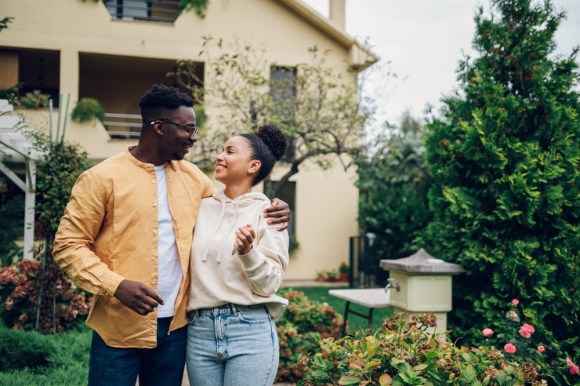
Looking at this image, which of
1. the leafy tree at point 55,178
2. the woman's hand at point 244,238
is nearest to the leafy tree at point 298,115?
the leafy tree at point 55,178

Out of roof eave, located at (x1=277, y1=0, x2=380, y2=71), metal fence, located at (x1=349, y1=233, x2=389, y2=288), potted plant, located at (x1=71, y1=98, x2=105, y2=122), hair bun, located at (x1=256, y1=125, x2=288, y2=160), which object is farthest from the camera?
roof eave, located at (x1=277, y1=0, x2=380, y2=71)

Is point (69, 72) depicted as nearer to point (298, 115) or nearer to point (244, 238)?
point (298, 115)

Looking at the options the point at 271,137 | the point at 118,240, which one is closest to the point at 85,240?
the point at 118,240

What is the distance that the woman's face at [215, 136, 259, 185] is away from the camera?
8.67ft

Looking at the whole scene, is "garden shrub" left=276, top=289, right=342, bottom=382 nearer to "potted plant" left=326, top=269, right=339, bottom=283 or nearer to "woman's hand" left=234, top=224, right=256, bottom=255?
"woman's hand" left=234, top=224, right=256, bottom=255

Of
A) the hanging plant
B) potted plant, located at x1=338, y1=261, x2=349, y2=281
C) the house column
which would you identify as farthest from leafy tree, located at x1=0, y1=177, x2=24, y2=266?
potted plant, located at x1=338, y1=261, x2=349, y2=281

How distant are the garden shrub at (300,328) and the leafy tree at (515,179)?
1.43 metres

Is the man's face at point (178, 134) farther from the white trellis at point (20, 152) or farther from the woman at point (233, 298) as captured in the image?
the white trellis at point (20, 152)

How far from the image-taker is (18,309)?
6066mm

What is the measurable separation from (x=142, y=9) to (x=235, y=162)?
1376 cm

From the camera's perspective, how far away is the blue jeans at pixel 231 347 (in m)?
2.41

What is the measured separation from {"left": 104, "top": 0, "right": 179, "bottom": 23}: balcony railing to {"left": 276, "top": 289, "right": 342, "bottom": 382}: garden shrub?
1094 centimetres

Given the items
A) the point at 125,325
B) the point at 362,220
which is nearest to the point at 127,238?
the point at 125,325

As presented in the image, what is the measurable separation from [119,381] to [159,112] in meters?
1.19
